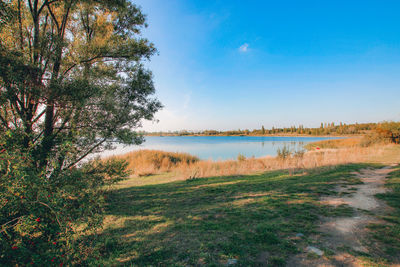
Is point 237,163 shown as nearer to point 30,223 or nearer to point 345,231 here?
point 345,231

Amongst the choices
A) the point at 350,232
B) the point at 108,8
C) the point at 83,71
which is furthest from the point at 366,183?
the point at 108,8

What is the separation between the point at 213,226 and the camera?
3963 millimetres

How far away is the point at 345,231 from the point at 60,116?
8.25 meters

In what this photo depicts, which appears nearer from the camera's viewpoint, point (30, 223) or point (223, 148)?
point (30, 223)

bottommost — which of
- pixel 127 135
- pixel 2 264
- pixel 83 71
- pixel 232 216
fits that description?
pixel 232 216

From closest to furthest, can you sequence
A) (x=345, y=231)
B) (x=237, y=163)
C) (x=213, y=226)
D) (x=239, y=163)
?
(x=345, y=231) → (x=213, y=226) → (x=239, y=163) → (x=237, y=163)

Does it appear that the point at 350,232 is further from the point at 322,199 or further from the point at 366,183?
the point at 366,183

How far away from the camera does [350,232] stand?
3357mm

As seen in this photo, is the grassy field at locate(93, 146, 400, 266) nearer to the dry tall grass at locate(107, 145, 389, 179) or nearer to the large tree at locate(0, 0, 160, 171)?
the large tree at locate(0, 0, 160, 171)

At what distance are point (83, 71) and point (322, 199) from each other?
9.36m

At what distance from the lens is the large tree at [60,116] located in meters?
2.27

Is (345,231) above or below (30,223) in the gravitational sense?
below

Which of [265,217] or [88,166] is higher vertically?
[88,166]

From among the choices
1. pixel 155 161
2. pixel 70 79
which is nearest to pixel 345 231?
pixel 70 79
